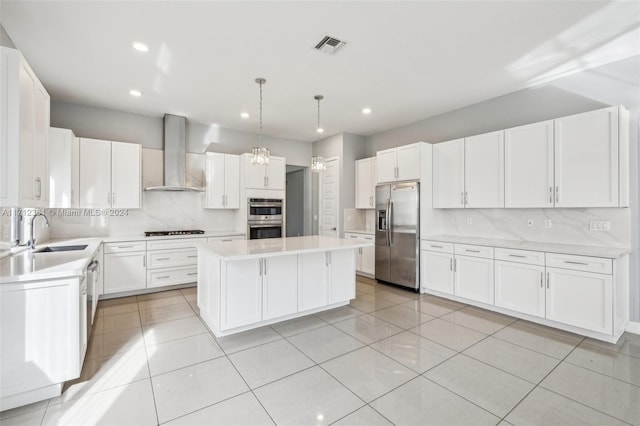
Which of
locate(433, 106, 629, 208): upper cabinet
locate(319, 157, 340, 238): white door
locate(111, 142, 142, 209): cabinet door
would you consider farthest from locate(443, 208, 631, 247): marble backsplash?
locate(111, 142, 142, 209): cabinet door

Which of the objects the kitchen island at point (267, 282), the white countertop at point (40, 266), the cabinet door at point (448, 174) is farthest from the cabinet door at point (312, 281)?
the cabinet door at point (448, 174)

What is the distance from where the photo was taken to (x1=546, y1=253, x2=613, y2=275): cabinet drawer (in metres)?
2.87

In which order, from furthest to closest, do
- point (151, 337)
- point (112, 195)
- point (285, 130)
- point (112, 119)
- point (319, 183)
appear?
point (319, 183), point (285, 130), point (112, 119), point (112, 195), point (151, 337)

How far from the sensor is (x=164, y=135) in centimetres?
498

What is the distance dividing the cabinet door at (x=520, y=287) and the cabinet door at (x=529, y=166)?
79cm

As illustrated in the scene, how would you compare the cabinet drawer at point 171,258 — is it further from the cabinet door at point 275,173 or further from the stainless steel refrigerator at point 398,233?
the stainless steel refrigerator at point 398,233

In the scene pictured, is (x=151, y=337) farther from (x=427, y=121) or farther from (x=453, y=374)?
(x=427, y=121)

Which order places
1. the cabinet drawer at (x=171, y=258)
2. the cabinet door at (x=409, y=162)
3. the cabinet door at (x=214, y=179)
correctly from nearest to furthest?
the cabinet drawer at (x=171, y=258), the cabinet door at (x=409, y=162), the cabinet door at (x=214, y=179)

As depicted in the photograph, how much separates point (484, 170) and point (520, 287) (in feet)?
5.17

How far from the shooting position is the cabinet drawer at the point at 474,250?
148 inches

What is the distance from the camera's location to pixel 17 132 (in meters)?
2.01

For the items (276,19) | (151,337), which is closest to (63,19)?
(276,19)

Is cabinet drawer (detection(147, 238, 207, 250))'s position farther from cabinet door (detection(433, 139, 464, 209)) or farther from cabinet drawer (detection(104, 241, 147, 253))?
cabinet door (detection(433, 139, 464, 209))

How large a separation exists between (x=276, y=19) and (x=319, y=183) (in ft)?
13.7
